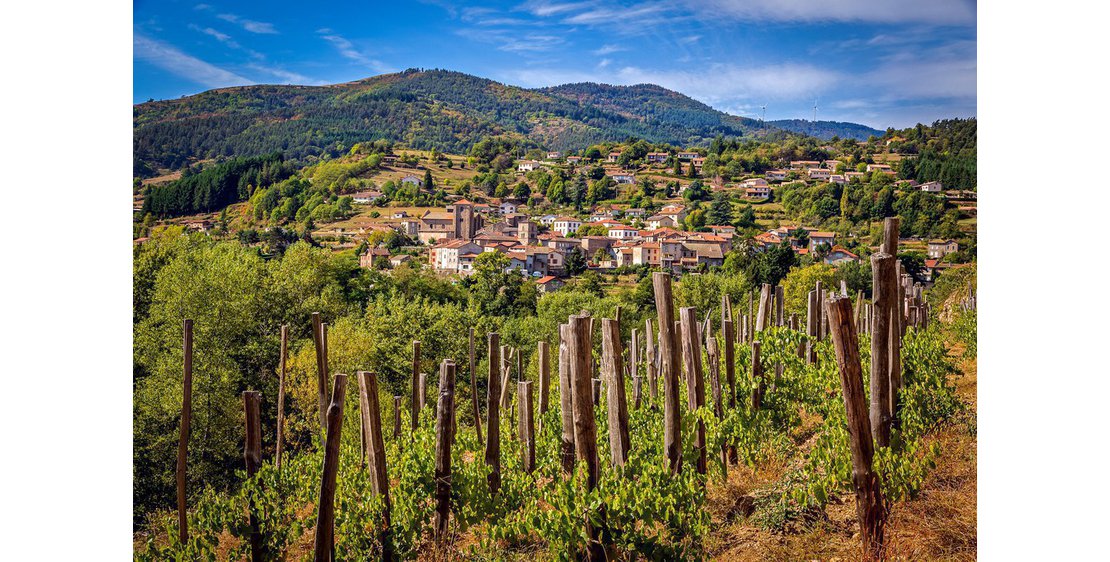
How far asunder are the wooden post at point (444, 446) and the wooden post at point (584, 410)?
58 centimetres

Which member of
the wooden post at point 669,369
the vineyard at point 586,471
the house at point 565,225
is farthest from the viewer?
the house at point 565,225

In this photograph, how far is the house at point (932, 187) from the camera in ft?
31.2

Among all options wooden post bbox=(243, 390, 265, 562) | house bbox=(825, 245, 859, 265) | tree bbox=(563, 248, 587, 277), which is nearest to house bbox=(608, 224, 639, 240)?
tree bbox=(563, 248, 587, 277)

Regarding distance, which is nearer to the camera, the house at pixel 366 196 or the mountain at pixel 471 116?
the house at pixel 366 196

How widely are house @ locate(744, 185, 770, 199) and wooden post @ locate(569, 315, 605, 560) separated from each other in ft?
157

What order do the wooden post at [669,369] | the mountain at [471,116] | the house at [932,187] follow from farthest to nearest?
the mountain at [471,116]
the house at [932,187]
the wooden post at [669,369]

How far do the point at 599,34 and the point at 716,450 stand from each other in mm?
2647

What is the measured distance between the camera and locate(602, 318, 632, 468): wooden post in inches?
103

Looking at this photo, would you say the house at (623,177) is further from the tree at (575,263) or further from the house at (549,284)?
the house at (549,284)

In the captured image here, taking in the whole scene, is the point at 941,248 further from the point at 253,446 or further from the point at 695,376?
the point at 253,446

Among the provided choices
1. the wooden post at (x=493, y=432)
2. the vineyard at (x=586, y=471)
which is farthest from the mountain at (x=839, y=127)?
the wooden post at (x=493, y=432)

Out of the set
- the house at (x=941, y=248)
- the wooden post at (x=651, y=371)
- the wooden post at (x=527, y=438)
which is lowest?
the wooden post at (x=527, y=438)

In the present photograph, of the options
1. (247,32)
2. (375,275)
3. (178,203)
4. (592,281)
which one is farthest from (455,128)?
(247,32)
